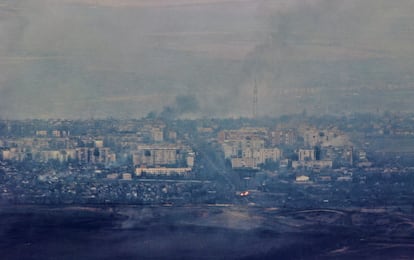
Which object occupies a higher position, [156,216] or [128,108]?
[128,108]

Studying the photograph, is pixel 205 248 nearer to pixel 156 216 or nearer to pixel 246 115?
pixel 156 216

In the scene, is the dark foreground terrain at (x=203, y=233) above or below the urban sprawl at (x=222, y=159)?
below

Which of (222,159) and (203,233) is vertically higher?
(222,159)

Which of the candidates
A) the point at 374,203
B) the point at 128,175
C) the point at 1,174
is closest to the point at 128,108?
the point at 128,175

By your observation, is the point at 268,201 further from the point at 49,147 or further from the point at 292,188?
the point at 49,147

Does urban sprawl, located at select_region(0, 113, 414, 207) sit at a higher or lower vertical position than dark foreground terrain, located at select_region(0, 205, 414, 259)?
higher

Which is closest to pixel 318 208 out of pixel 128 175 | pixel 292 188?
pixel 292 188
